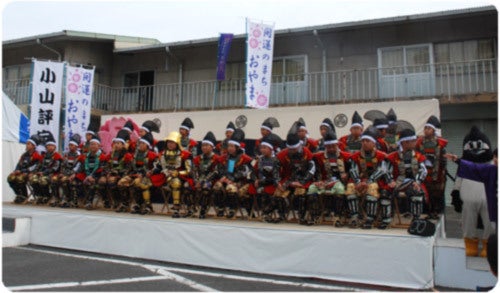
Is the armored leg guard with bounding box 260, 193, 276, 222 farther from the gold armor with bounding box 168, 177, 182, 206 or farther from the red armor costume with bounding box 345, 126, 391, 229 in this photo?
the gold armor with bounding box 168, 177, 182, 206

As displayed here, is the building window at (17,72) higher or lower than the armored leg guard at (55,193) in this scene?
higher

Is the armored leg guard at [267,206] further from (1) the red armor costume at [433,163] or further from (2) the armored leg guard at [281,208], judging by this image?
(1) the red armor costume at [433,163]

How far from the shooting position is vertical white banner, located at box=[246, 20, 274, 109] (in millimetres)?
10547

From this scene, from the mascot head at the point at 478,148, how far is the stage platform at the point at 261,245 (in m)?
1.07

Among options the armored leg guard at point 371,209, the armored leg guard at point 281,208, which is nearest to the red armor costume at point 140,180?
the armored leg guard at point 281,208

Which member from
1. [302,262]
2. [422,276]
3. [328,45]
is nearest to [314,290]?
[302,262]

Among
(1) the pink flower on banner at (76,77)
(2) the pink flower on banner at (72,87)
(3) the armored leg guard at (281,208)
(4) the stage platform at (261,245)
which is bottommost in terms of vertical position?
(4) the stage platform at (261,245)

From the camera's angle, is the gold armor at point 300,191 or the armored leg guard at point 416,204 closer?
the armored leg guard at point 416,204

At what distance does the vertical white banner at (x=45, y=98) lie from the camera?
1105 cm

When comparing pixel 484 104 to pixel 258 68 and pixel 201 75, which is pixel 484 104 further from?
pixel 201 75

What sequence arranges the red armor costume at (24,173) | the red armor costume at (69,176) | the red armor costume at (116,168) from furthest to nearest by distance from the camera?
the red armor costume at (24,173) < the red armor costume at (69,176) < the red armor costume at (116,168)

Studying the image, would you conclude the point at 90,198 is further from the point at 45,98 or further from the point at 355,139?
the point at 355,139

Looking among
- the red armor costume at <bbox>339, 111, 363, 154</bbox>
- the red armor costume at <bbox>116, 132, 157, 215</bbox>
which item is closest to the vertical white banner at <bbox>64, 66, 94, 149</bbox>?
the red armor costume at <bbox>116, 132, 157, 215</bbox>

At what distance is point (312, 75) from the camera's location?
12008 mm
